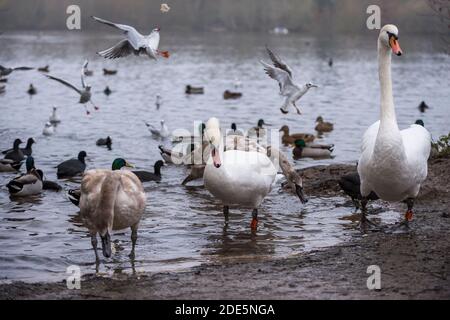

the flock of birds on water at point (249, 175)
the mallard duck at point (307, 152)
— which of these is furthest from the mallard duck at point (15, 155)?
the mallard duck at point (307, 152)

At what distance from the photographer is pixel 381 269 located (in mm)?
7105

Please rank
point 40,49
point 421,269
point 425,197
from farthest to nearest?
1. point 40,49
2. point 425,197
3. point 421,269

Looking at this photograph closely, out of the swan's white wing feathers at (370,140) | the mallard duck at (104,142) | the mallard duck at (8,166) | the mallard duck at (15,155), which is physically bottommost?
the mallard duck at (8,166)

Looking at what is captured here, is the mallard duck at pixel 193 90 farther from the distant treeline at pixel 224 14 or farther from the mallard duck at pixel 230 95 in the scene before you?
the distant treeline at pixel 224 14

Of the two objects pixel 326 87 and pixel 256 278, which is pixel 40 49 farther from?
pixel 256 278

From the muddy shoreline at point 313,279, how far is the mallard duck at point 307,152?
348 inches

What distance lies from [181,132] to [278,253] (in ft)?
35.4

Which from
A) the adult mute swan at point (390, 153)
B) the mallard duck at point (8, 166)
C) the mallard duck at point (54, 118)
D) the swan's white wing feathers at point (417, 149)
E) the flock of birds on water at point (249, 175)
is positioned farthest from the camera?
the mallard duck at point (54, 118)

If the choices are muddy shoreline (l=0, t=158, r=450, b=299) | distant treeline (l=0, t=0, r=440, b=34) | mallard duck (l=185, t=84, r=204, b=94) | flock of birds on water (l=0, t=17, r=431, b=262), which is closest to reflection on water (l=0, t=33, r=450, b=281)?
mallard duck (l=185, t=84, r=204, b=94)

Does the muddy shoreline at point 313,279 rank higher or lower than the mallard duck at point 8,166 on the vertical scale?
lower

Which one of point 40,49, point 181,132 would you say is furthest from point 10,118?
point 40,49

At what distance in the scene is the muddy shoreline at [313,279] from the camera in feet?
21.0

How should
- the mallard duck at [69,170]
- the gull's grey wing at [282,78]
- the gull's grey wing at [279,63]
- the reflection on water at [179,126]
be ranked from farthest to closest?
the gull's grey wing at [282,78]
the gull's grey wing at [279,63]
the mallard duck at [69,170]
the reflection on water at [179,126]

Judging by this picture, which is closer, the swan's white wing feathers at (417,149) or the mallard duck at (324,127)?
the swan's white wing feathers at (417,149)
